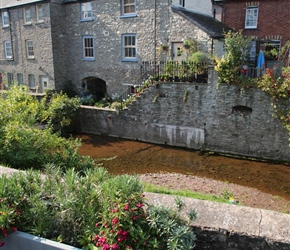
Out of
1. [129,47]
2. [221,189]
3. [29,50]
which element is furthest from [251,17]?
[29,50]

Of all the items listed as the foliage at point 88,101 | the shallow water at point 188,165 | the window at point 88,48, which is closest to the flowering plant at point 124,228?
the shallow water at point 188,165

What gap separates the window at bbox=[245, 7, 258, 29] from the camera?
67.9 ft

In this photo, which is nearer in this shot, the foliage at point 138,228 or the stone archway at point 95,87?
the foliage at point 138,228

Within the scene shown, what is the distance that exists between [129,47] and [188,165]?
9766 millimetres

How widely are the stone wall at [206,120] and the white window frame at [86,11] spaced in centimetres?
791

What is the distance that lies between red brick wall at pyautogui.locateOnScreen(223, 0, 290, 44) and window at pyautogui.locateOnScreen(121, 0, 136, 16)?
7369 mm

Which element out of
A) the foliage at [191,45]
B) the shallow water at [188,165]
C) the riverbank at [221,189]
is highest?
the foliage at [191,45]

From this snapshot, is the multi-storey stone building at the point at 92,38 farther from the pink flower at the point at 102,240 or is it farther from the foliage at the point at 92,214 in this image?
the pink flower at the point at 102,240

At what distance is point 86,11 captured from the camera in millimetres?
20484

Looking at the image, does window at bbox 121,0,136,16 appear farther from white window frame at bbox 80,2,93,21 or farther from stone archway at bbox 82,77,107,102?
stone archway at bbox 82,77,107,102

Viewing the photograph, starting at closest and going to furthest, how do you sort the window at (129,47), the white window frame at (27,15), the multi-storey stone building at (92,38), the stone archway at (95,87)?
the multi-storey stone building at (92,38) < the window at (129,47) < the stone archway at (95,87) < the white window frame at (27,15)

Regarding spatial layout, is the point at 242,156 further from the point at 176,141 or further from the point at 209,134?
the point at 176,141

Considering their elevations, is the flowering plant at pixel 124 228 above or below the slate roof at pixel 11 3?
below

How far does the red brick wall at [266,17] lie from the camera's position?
19.6 meters
